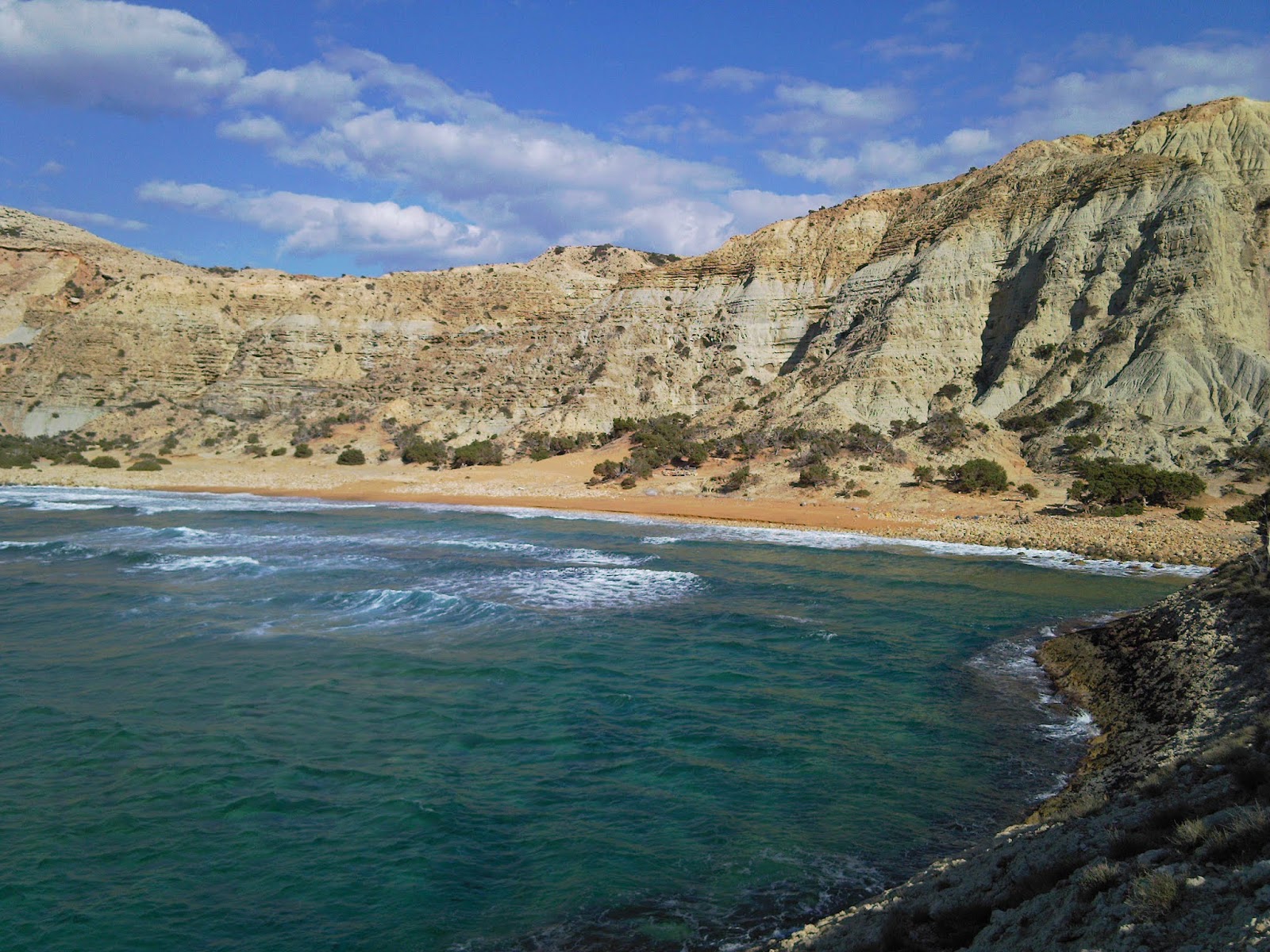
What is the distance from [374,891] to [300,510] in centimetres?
2909

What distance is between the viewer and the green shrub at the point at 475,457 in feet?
147

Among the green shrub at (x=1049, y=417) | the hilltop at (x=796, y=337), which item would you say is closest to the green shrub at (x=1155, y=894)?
the hilltop at (x=796, y=337)

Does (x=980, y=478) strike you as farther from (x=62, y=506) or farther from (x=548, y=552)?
(x=62, y=506)

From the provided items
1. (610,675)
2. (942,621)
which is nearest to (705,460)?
(942,621)

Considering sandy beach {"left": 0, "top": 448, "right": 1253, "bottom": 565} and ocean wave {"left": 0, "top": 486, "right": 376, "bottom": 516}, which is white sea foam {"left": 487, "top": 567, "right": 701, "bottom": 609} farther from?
ocean wave {"left": 0, "top": 486, "right": 376, "bottom": 516}

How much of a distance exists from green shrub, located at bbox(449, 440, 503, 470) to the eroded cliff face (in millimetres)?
4358

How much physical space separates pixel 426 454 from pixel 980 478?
29930mm

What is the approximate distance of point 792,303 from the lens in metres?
51.4

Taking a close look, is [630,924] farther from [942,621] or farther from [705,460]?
[705,460]

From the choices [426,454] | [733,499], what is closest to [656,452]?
[733,499]

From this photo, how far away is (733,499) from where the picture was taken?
33.2 meters

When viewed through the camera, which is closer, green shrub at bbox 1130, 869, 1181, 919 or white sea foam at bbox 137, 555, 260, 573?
green shrub at bbox 1130, 869, 1181, 919

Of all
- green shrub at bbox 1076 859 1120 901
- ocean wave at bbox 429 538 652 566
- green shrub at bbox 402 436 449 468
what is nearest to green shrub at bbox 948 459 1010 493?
ocean wave at bbox 429 538 652 566

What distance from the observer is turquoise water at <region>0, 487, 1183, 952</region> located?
6766 mm
